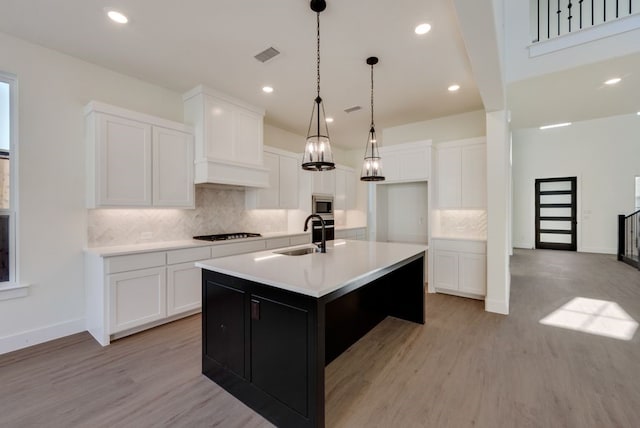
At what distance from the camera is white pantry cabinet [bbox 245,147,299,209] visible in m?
4.60

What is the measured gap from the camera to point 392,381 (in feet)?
7.09

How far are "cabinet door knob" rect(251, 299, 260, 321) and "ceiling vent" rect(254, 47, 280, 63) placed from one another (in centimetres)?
245

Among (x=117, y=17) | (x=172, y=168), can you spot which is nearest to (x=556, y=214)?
(x=172, y=168)

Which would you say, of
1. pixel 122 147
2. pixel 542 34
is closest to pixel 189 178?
pixel 122 147

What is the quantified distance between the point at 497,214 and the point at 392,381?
2.57 m

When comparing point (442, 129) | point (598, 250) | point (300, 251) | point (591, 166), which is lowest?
point (598, 250)

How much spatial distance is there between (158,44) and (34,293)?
275cm

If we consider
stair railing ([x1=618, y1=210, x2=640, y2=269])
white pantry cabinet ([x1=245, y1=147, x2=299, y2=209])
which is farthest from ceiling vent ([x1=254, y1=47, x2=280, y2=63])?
stair railing ([x1=618, y1=210, x2=640, y2=269])

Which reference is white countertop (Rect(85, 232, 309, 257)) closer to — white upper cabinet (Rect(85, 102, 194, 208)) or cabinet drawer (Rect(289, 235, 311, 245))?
white upper cabinet (Rect(85, 102, 194, 208))

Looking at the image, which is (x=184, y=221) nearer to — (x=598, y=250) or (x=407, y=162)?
(x=407, y=162)

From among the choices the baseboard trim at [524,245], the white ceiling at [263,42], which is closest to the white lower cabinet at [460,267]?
the white ceiling at [263,42]

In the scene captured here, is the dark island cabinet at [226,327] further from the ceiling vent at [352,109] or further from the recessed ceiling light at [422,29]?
the ceiling vent at [352,109]

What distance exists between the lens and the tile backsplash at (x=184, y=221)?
3.22m

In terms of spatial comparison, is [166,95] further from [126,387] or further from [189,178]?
[126,387]
